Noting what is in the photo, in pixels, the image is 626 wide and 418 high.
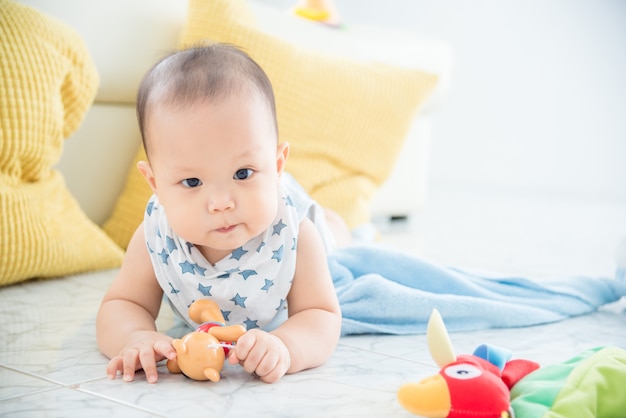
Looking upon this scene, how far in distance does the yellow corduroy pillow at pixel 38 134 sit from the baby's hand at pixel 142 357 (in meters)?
0.51

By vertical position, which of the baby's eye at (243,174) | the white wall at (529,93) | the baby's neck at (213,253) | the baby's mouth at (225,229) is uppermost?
the baby's eye at (243,174)

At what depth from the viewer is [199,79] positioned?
0.90 m

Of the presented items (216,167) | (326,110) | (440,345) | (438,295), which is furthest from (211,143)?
(326,110)

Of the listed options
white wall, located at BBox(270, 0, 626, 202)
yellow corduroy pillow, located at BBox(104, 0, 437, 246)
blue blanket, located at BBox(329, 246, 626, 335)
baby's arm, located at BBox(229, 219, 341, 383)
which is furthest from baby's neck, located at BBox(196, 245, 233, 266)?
white wall, located at BBox(270, 0, 626, 202)

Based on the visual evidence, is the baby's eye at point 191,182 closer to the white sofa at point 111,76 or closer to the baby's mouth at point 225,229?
the baby's mouth at point 225,229

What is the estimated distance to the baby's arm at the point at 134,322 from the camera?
875 mm

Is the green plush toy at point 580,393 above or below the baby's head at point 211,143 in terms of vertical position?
below

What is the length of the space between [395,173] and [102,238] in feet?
3.32

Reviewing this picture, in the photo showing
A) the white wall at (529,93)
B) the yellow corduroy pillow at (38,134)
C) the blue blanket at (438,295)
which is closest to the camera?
the blue blanket at (438,295)

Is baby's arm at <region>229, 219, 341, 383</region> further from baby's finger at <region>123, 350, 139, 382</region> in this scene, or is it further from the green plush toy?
the green plush toy

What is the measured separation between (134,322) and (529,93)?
8.56 feet

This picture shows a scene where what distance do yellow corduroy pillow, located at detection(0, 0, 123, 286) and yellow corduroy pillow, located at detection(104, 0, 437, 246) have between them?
9.6 inches

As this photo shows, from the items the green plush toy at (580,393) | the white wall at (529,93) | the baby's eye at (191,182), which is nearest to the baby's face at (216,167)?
the baby's eye at (191,182)

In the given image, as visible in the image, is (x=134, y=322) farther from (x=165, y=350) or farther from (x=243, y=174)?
(x=243, y=174)
